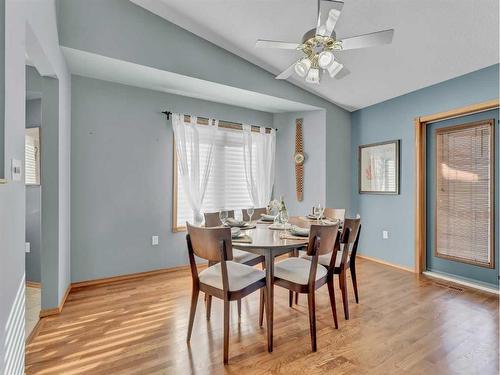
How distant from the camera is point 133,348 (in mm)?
2049

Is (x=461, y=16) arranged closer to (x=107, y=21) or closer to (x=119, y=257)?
(x=107, y=21)

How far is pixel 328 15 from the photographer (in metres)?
1.87

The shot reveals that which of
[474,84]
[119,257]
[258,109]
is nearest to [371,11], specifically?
[474,84]

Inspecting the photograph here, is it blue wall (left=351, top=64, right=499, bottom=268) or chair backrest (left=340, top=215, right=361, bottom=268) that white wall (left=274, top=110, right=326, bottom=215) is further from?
chair backrest (left=340, top=215, right=361, bottom=268)

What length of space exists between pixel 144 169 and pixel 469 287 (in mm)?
4126

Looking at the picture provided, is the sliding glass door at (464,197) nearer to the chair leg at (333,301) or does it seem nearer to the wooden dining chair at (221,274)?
the chair leg at (333,301)

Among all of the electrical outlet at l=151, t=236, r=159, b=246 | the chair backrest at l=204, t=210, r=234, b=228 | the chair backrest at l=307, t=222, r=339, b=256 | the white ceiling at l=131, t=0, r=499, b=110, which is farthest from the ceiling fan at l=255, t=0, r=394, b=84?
the electrical outlet at l=151, t=236, r=159, b=246

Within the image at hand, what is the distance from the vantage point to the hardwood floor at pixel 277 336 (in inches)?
73.0

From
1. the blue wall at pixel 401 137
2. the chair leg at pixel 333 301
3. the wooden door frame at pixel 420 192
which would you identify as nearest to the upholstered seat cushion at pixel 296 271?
the chair leg at pixel 333 301

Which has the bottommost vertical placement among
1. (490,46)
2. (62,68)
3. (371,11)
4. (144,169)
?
(144,169)

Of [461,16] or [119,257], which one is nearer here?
[461,16]

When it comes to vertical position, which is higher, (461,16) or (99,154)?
(461,16)

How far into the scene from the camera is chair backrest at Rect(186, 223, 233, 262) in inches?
73.1

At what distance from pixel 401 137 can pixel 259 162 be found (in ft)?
6.89
